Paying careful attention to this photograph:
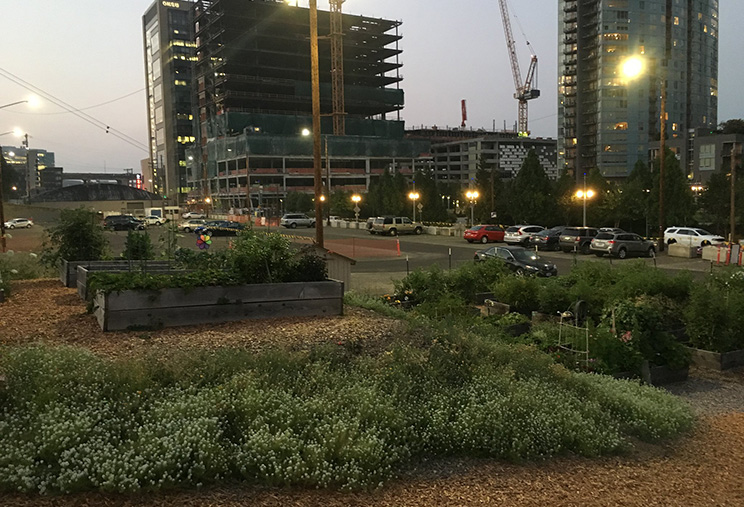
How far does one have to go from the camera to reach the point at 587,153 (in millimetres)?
151625

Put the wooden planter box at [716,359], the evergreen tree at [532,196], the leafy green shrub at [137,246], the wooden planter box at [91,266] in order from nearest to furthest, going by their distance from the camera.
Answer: the wooden planter box at [716,359], the leafy green shrub at [137,246], the wooden planter box at [91,266], the evergreen tree at [532,196]

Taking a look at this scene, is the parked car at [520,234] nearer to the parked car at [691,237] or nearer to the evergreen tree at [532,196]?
the parked car at [691,237]

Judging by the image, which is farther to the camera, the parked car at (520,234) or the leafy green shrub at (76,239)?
the parked car at (520,234)

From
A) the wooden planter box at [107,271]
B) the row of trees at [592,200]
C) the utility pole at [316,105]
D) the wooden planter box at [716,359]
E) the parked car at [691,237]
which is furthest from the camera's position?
the row of trees at [592,200]

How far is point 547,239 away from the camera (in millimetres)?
41375

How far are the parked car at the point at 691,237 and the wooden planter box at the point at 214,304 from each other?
111ft

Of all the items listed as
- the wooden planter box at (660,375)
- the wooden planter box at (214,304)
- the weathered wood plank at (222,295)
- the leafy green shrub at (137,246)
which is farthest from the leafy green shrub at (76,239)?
the wooden planter box at (660,375)

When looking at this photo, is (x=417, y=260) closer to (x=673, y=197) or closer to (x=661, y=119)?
(x=661, y=119)

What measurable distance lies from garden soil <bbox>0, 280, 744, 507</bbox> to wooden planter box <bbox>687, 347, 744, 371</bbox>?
148 centimetres

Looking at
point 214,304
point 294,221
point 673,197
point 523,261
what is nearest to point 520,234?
point 673,197

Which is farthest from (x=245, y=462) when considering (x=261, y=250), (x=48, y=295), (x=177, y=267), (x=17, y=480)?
(x=48, y=295)

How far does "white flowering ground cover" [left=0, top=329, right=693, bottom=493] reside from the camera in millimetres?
5184

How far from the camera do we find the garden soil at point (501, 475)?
5043 mm

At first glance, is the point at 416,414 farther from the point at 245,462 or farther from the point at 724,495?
the point at 724,495
